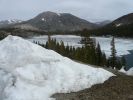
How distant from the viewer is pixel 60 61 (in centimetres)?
1828

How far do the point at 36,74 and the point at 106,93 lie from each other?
3.70m

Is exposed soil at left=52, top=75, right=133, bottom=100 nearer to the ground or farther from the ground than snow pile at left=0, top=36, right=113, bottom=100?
nearer to the ground

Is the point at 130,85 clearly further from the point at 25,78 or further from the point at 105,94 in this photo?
the point at 25,78

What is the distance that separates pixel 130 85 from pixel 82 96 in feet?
10.8

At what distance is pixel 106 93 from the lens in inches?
646

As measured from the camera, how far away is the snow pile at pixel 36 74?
15.7m

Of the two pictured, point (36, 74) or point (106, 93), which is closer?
point (106, 93)

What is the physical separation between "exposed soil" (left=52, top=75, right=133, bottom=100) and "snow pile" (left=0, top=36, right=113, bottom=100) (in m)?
0.43

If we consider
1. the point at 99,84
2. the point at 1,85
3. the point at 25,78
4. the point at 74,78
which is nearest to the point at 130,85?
the point at 99,84

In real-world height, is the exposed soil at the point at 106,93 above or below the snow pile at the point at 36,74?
below

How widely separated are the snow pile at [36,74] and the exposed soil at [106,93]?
431mm

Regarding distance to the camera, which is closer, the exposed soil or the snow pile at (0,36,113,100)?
the snow pile at (0,36,113,100)

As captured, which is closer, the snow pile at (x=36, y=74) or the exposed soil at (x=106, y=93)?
the snow pile at (x=36, y=74)

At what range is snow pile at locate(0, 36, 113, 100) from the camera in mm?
15711
